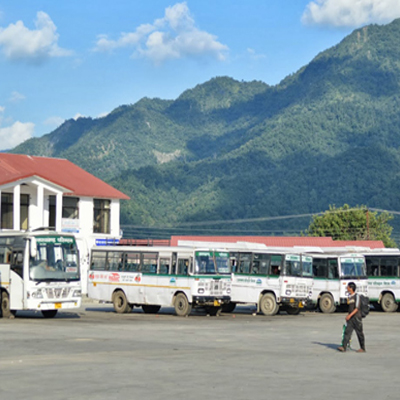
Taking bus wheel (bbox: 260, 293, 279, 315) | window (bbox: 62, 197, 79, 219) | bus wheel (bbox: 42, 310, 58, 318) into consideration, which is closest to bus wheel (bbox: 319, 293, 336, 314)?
bus wheel (bbox: 260, 293, 279, 315)

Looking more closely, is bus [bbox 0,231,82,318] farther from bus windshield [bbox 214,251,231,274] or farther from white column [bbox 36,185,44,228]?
white column [bbox 36,185,44,228]

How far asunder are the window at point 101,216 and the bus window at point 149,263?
2054cm

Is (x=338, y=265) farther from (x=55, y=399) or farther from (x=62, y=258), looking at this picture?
(x=55, y=399)

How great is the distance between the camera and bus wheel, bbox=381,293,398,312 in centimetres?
4312

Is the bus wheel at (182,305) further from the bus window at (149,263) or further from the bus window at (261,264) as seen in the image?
the bus window at (261,264)

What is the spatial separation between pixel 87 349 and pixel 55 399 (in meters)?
7.40

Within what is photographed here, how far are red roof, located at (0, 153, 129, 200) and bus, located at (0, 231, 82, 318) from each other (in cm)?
1929

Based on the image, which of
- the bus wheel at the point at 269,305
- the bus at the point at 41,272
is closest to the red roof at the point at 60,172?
the bus wheel at the point at 269,305

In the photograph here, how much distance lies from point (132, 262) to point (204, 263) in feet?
12.6

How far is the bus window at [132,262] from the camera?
35531 millimetres

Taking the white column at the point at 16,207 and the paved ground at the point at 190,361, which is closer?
the paved ground at the point at 190,361

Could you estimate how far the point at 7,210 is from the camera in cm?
4903

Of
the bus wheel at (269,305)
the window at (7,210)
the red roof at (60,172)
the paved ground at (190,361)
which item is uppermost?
the red roof at (60,172)

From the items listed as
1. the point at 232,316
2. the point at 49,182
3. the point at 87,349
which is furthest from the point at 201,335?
the point at 49,182
